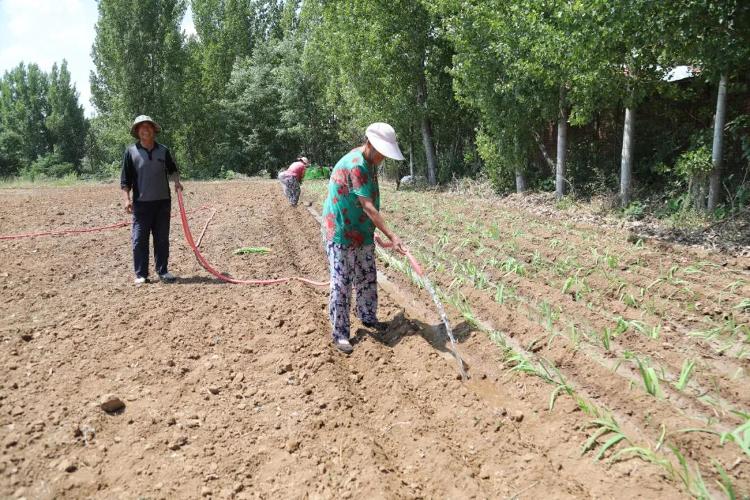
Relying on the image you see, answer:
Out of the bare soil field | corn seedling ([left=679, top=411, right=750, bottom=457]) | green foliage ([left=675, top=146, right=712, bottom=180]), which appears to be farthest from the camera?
green foliage ([left=675, top=146, right=712, bottom=180])

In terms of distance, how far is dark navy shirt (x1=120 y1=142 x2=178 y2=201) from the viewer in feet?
18.1

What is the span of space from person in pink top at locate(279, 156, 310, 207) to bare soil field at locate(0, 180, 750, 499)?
5.80 meters

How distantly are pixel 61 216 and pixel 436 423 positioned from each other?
1085 cm

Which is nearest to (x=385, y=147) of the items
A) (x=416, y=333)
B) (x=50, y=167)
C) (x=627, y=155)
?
(x=416, y=333)

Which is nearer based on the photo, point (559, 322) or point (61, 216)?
point (559, 322)

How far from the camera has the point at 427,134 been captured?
17.3m

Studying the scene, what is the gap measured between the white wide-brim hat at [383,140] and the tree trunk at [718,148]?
6.26 metres

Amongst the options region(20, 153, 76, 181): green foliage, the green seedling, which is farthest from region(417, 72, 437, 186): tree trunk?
region(20, 153, 76, 181): green foliage

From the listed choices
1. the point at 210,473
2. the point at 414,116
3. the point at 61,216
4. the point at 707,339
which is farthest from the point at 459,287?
the point at 414,116

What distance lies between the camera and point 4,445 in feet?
9.15

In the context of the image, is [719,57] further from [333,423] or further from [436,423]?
[333,423]

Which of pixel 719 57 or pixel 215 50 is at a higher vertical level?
pixel 215 50

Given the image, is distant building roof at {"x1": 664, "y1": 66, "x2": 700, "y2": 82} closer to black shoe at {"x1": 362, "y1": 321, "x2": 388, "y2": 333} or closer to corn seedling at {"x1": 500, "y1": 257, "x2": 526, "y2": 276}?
corn seedling at {"x1": 500, "y1": 257, "x2": 526, "y2": 276}

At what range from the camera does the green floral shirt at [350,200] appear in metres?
3.79
